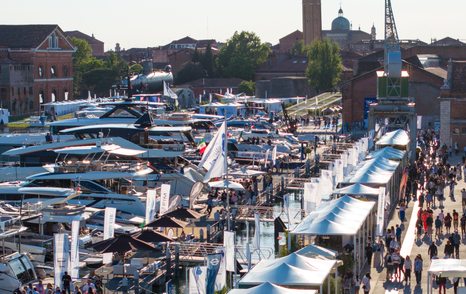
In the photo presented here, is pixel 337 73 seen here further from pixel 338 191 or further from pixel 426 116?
pixel 338 191

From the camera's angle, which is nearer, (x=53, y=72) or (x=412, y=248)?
(x=412, y=248)

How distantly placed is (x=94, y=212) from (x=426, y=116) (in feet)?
147

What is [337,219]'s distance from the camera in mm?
29031

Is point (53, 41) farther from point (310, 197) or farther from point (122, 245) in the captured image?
point (122, 245)

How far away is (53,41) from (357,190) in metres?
74.1

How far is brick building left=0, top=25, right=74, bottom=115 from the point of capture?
99000 millimetres

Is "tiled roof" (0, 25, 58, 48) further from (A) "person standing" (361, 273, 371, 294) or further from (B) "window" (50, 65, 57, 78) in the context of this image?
(A) "person standing" (361, 273, 371, 294)

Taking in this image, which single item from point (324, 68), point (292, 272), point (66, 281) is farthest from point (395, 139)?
point (324, 68)

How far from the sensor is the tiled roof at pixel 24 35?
103 m

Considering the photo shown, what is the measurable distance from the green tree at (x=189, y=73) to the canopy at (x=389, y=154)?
79.7 meters

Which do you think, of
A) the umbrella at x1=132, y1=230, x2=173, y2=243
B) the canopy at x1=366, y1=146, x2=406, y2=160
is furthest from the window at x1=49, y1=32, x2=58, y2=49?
the umbrella at x1=132, y1=230, x2=173, y2=243

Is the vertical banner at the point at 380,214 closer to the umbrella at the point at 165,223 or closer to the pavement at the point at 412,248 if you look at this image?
the pavement at the point at 412,248

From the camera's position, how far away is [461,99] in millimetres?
62250

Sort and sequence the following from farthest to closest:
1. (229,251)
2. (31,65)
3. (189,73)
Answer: (189,73), (31,65), (229,251)
